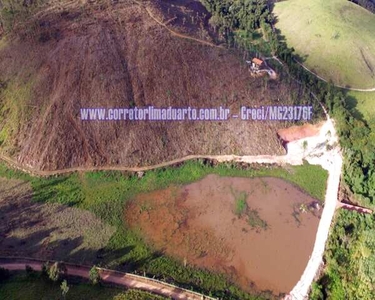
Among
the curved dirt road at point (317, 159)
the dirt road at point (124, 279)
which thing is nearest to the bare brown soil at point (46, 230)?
the dirt road at point (124, 279)

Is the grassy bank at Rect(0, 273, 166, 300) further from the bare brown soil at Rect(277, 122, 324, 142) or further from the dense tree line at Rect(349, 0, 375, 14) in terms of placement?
the dense tree line at Rect(349, 0, 375, 14)

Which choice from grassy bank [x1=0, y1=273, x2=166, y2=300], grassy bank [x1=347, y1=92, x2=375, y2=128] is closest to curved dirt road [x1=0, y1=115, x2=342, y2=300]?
grassy bank [x1=347, y1=92, x2=375, y2=128]

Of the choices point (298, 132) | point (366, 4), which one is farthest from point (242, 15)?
point (366, 4)

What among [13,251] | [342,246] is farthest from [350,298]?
[13,251]

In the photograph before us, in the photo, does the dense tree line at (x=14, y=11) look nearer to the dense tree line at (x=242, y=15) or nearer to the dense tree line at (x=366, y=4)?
the dense tree line at (x=242, y=15)

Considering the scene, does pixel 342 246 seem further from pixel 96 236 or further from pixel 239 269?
pixel 96 236
